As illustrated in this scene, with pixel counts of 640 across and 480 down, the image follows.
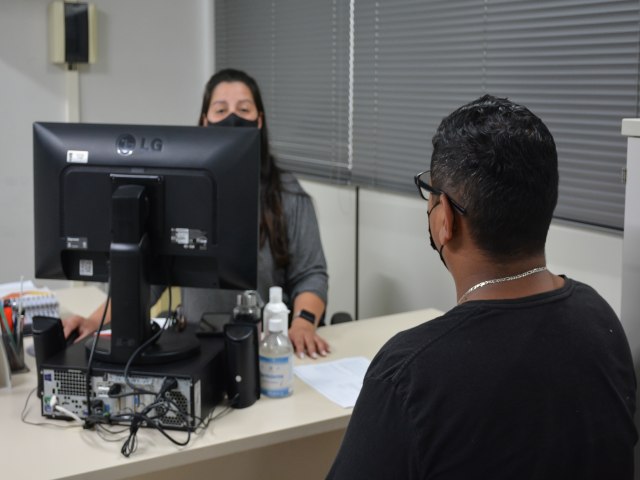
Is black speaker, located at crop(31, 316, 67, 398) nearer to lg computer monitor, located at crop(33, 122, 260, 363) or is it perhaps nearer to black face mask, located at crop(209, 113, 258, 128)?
lg computer monitor, located at crop(33, 122, 260, 363)

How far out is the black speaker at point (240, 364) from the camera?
1.76 metres

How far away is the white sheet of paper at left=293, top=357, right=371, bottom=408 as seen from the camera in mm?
1850

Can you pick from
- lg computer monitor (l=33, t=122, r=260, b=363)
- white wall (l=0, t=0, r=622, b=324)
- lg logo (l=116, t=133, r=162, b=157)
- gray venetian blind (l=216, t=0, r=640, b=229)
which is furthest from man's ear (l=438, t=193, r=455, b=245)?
white wall (l=0, t=0, r=622, b=324)

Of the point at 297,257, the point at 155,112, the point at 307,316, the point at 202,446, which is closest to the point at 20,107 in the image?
the point at 155,112

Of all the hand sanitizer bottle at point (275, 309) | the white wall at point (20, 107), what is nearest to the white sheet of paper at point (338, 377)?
the hand sanitizer bottle at point (275, 309)

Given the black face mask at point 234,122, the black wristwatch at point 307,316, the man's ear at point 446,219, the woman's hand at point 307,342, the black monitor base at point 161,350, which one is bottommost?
the woman's hand at point 307,342

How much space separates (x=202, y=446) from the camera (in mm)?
1601

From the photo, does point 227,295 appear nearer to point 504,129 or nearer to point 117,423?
point 117,423

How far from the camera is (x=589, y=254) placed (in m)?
2.28

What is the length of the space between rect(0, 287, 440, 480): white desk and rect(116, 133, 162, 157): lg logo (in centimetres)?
61

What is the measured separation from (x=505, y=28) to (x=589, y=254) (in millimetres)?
752

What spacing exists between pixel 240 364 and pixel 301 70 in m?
2.11

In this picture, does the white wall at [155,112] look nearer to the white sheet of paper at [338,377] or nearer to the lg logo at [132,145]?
the white sheet of paper at [338,377]

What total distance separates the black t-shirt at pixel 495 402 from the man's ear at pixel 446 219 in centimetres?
10
